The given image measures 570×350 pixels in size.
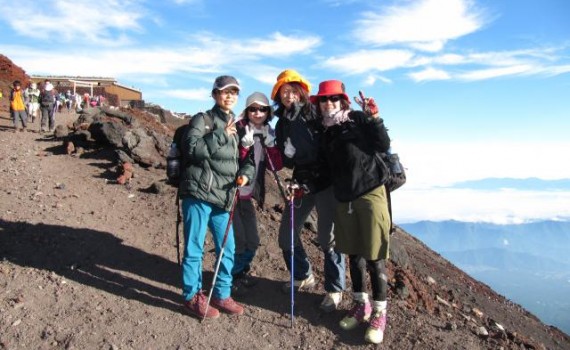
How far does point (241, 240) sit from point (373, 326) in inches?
80.9

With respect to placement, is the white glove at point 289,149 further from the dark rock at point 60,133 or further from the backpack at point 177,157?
the dark rock at point 60,133

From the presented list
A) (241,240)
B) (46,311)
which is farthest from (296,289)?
(46,311)

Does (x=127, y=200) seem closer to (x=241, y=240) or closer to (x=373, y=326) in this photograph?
(x=241, y=240)

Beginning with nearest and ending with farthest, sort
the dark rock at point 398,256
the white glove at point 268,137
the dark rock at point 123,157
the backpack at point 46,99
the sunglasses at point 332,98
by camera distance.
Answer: the sunglasses at point 332,98
the white glove at point 268,137
the dark rock at point 398,256
the dark rock at point 123,157
the backpack at point 46,99

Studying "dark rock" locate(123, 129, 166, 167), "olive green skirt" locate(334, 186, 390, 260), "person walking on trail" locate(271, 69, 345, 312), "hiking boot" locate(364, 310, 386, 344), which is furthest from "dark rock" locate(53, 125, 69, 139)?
"hiking boot" locate(364, 310, 386, 344)

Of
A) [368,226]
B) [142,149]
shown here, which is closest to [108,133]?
[142,149]

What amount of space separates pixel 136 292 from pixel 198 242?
1.55 meters

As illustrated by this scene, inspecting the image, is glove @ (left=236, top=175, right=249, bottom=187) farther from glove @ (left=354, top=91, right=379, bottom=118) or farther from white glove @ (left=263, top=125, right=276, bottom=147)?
glove @ (left=354, top=91, right=379, bottom=118)

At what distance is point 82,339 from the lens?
471 cm

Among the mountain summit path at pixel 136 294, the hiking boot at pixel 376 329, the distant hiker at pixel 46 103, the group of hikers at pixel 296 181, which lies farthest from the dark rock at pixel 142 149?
the hiking boot at pixel 376 329

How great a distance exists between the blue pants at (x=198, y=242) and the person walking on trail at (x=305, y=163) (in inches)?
34.0

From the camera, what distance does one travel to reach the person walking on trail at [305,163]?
17.5ft

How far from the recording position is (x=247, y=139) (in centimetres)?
550

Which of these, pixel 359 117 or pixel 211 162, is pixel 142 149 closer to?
pixel 211 162
